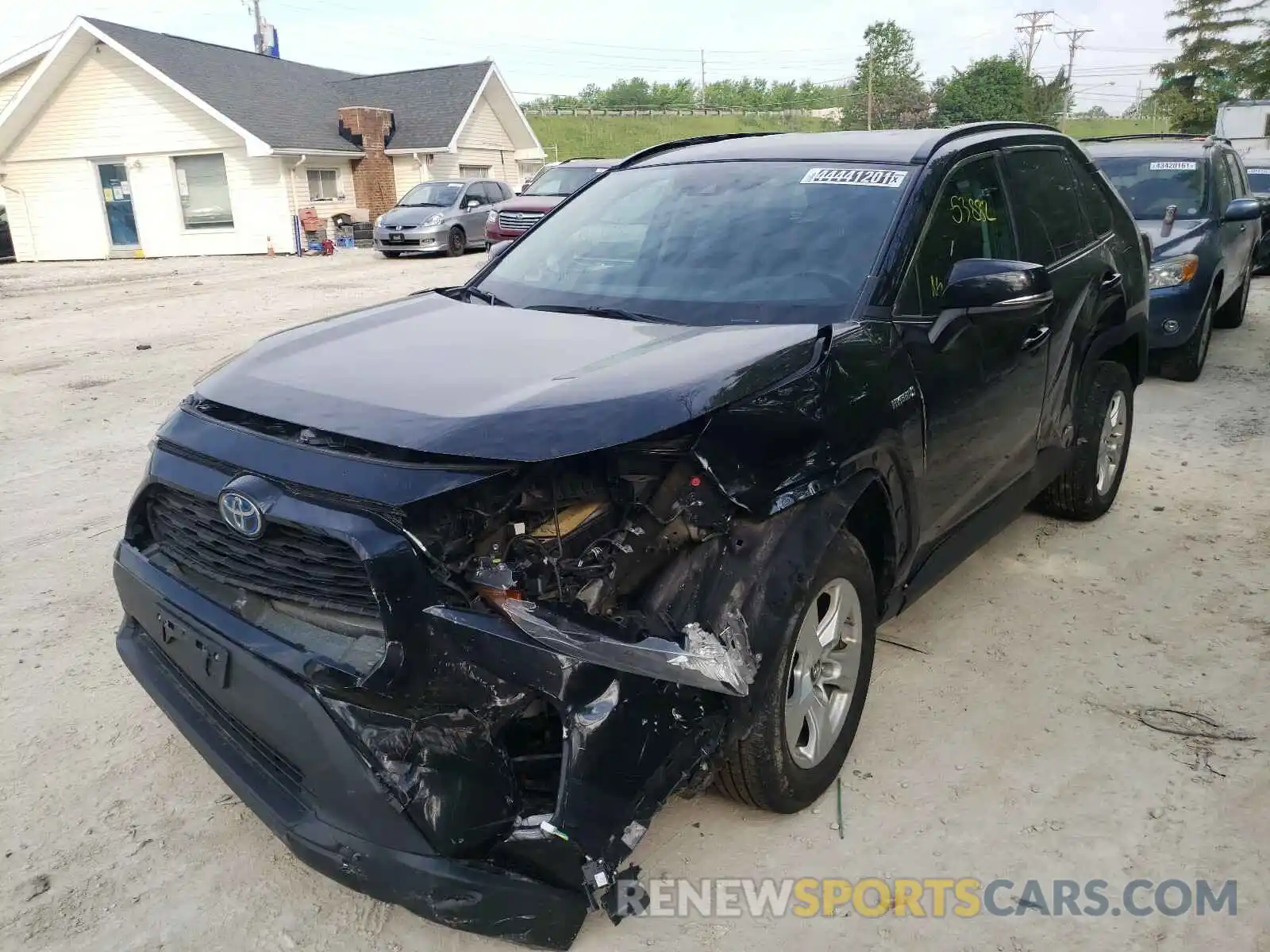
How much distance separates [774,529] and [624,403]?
1.68 ft

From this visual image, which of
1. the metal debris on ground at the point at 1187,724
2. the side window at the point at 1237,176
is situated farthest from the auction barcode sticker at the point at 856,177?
the side window at the point at 1237,176

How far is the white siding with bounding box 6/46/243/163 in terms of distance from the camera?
24641 mm

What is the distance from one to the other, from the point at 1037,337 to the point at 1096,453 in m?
1.30

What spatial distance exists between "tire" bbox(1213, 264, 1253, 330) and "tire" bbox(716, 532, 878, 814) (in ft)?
29.6

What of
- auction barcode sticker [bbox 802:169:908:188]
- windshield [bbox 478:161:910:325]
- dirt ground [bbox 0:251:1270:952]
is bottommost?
dirt ground [bbox 0:251:1270:952]

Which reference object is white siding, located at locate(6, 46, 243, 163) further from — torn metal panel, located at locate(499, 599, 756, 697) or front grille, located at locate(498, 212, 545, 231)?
torn metal panel, located at locate(499, 599, 756, 697)

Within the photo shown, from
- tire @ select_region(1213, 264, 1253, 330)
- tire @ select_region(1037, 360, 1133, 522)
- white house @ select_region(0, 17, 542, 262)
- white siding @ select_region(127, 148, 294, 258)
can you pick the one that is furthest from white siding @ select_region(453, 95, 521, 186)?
tire @ select_region(1037, 360, 1133, 522)

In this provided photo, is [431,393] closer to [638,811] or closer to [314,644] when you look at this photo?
[314,644]

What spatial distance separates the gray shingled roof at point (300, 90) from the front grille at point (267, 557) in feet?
78.2

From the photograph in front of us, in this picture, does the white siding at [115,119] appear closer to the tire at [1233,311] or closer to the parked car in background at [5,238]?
the parked car in background at [5,238]

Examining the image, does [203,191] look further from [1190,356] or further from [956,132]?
[956,132]

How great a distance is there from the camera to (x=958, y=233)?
3.41 metres

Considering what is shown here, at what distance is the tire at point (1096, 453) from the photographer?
4570mm

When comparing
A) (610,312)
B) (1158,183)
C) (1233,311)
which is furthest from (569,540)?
(1233,311)
